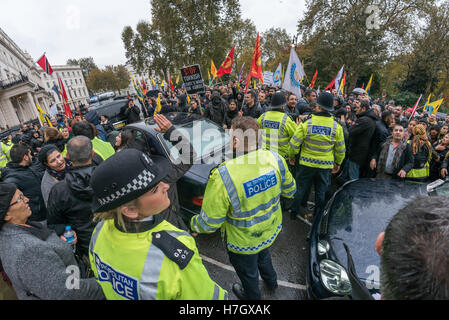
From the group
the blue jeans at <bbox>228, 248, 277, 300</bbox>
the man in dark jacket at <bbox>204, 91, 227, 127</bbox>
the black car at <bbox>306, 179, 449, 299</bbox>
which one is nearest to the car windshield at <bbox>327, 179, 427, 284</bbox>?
the black car at <bbox>306, 179, 449, 299</bbox>

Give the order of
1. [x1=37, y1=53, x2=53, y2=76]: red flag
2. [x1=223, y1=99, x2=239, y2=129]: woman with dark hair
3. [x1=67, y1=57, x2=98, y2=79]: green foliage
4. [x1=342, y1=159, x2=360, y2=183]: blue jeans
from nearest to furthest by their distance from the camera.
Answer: [x1=342, y1=159, x2=360, y2=183]: blue jeans → [x1=223, y1=99, x2=239, y2=129]: woman with dark hair → [x1=37, y1=53, x2=53, y2=76]: red flag → [x1=67, y1=57, x2=98, y2=79]: green foliage

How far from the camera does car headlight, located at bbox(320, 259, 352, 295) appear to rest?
6.73ft

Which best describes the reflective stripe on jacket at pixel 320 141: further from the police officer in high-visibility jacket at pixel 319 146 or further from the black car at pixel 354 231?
the black car at pixel 354 231

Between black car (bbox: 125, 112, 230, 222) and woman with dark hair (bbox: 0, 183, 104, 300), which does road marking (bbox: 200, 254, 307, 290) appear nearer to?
black car (bbox: 125, 112, 230, 222)

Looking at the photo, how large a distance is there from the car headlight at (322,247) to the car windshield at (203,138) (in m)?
2.04

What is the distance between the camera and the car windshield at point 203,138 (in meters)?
3.68

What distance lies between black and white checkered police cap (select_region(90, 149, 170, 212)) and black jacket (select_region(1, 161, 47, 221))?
9.23 ft

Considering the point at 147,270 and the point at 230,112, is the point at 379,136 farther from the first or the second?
the point at 147,270

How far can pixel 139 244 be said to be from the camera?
1.09m

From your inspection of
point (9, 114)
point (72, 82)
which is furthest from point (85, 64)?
point (9, 114)

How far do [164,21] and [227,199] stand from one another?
2792 centimetres
